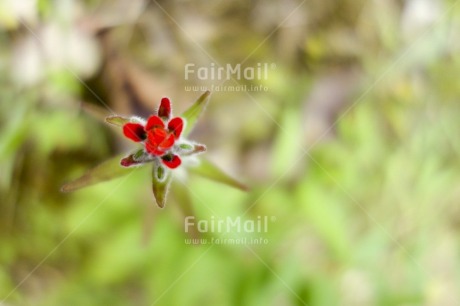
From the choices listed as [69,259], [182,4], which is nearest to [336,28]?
[182,4]

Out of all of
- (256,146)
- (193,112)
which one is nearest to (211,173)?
(193,112)

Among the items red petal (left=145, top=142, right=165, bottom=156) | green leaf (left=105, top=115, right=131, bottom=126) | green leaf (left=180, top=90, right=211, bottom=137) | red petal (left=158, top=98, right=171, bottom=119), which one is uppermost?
green leaf (left=180, top=90, right=211, bottom=137)

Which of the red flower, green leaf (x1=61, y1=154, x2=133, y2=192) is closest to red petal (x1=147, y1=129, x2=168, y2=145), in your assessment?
the red flower

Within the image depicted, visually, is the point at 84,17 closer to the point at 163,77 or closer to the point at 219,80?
the point at 163,77

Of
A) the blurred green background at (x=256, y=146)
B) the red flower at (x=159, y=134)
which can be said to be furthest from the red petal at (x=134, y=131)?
the blurred green background at (x=256, y=146)

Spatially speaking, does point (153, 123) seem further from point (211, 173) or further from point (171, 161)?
point (211, 173)

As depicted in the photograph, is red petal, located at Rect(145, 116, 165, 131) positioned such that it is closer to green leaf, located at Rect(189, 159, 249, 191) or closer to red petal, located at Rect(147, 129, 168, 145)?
red petal, located at Rect(147, 129, 168, 145)
